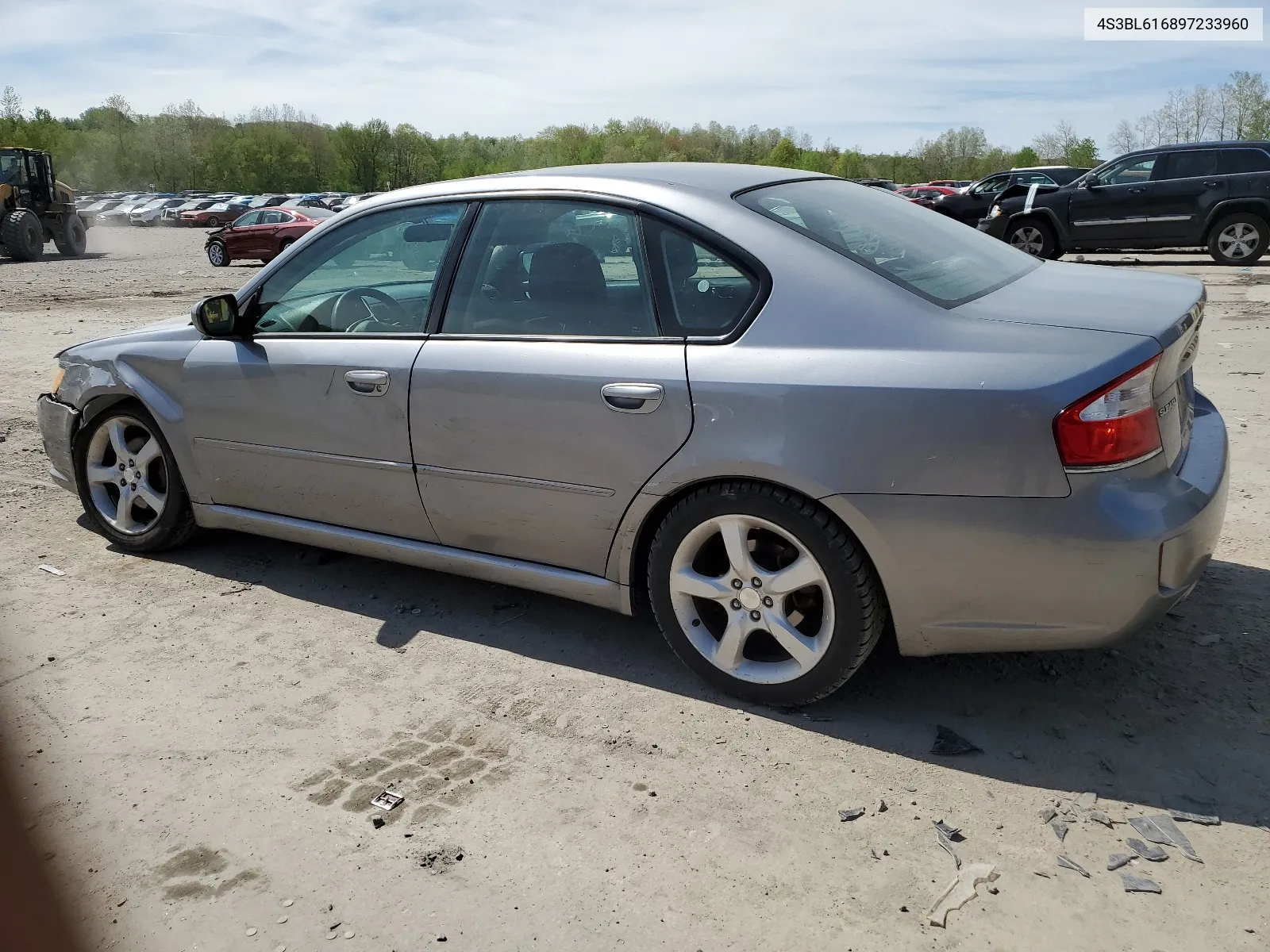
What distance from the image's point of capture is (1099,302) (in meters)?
3.03

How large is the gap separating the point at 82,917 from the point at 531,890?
103 centimetres

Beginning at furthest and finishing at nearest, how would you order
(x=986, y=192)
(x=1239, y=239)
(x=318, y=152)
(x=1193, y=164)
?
1. (x=318, y=152)
2. (x=986, y=192)
3. (x=1193, y=164)
4. (x=1239, y=239)

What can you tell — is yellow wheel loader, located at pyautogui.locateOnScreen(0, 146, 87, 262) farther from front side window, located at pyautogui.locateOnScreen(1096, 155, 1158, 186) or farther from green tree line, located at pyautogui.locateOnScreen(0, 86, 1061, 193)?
green tree line, located at pyautogui.locateOnScreen(0, 86, 1061, 193)

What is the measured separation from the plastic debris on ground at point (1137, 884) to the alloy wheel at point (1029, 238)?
53.6ft

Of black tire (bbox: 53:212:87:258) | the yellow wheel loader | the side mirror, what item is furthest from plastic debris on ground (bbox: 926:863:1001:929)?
black tire (bbox: 53:212:87:258)

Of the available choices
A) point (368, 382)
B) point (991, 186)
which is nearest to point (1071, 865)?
point (368, 382)

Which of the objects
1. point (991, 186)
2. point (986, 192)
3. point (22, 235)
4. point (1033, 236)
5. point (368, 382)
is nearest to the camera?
point (368, 382)

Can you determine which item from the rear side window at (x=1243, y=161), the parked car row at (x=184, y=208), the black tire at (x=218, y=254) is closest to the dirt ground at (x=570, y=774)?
the rear side window at (x=1243, y=161)

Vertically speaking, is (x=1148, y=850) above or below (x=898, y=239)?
below

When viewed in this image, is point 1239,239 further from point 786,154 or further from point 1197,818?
point 786,154

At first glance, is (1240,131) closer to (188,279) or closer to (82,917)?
(188,279)

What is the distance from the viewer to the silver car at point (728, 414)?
2.68 metres

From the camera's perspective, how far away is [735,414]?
297 cm

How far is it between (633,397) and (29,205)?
96.5 ft
